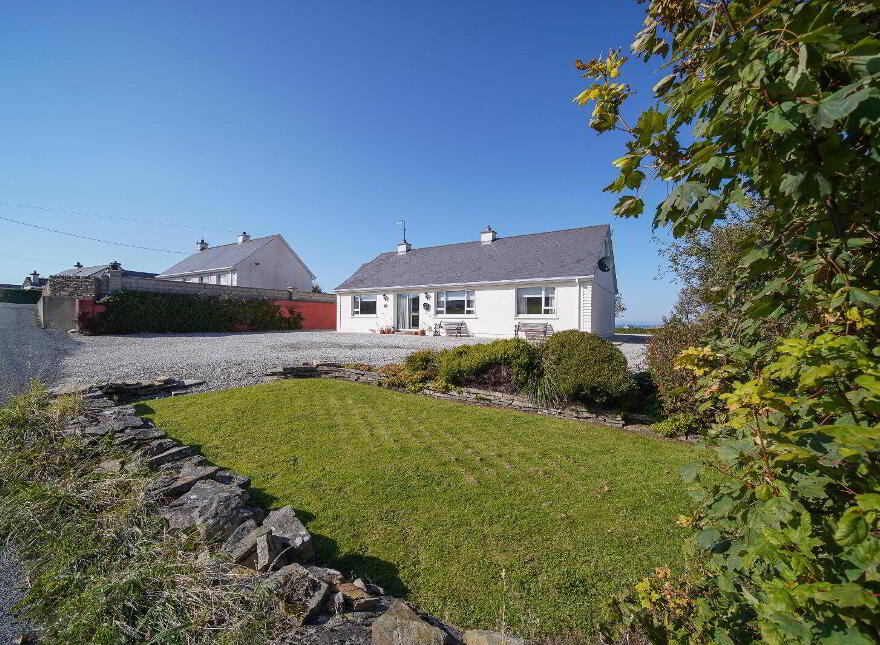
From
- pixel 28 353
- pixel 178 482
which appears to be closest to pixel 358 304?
pixel 28 353

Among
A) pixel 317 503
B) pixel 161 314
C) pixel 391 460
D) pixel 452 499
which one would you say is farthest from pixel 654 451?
pixel 161 314

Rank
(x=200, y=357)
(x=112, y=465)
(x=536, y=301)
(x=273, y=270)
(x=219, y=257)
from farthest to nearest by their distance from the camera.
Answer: (x=219, y=257)
(x=273, y=270)
(x=536, y=301)
(x=200, y=357)
(x=112, y=465)

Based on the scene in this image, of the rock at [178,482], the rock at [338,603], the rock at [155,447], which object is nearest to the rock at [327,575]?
the rock at [338,603]

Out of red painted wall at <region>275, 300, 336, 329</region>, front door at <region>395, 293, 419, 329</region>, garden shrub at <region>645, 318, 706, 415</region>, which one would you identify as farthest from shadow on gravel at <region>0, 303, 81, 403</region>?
front door at <region>395, 293, 419, 329</region>

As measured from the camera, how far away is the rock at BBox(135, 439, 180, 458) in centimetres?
411

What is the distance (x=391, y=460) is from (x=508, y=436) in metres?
1.84

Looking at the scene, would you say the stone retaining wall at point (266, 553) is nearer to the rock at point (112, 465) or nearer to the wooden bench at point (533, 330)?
the rock at point (112, 465)

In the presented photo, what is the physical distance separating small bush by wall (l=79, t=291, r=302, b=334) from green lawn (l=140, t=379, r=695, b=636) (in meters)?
14.7

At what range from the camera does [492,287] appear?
1977 cm

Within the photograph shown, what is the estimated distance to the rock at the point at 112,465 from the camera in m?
3.53

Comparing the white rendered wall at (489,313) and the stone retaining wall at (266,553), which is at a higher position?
the white rendered wall at (489,313)

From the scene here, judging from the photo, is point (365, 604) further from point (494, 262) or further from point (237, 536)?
point (494, 262)

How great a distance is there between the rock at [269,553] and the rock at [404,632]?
932mm

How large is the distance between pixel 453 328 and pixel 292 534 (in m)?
17.7
